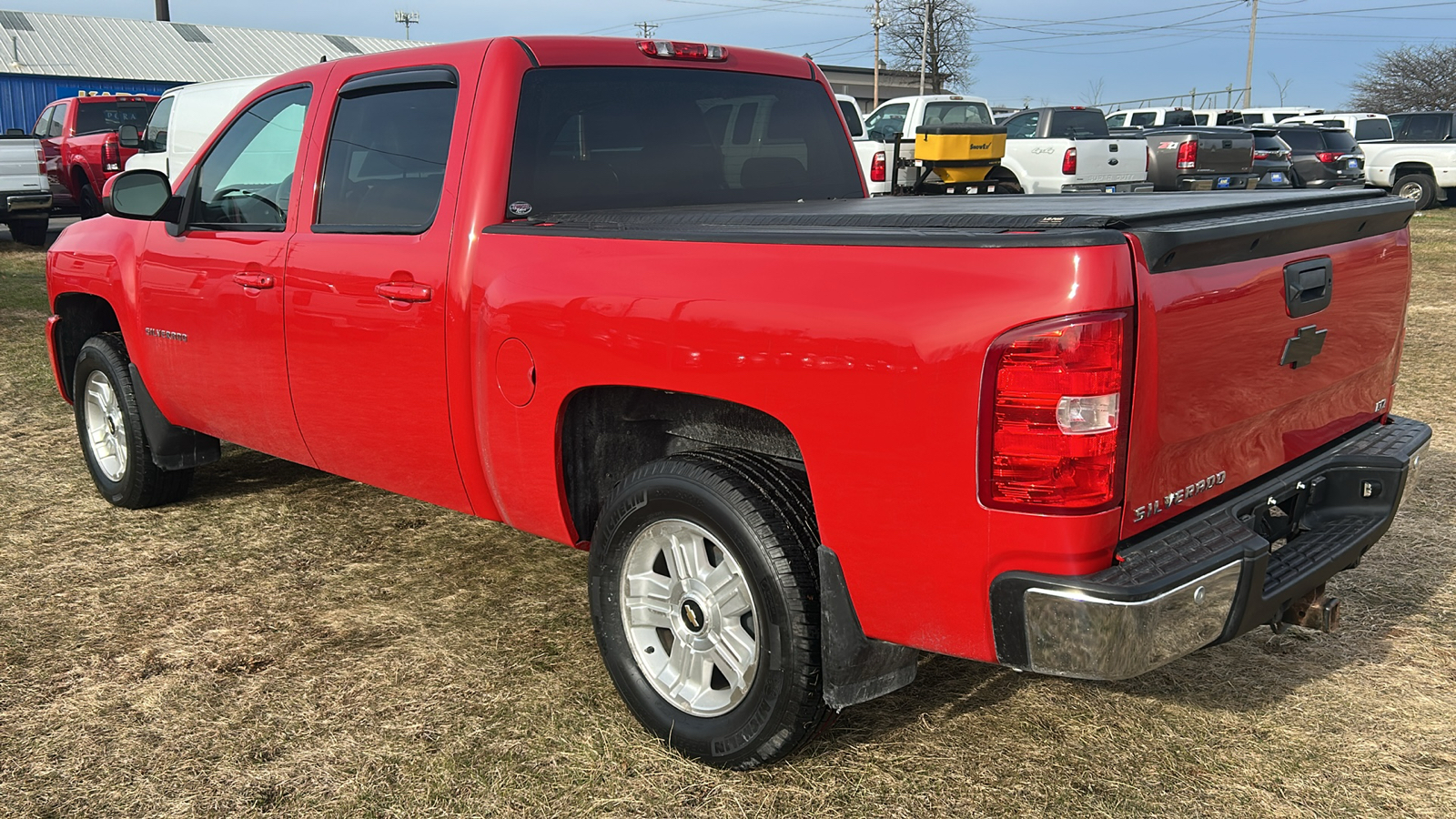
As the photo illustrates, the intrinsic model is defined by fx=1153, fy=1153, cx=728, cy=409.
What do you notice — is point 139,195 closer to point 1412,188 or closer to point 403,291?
point 403,291

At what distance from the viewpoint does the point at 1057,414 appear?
218 centimetres

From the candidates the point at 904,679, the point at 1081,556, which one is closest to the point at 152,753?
the point at 904,679

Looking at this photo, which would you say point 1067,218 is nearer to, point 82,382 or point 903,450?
point 903,450

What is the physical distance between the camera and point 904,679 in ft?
9.09

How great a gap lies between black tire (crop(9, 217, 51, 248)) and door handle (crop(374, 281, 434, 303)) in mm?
16428

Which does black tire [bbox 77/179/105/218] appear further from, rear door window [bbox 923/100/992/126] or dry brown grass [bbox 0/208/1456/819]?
dry brown grass [bbox 0/208/1456/819]

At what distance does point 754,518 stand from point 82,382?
13.5ft

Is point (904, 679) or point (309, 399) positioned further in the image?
point (309, 399)

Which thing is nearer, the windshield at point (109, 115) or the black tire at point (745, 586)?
the black tire at point (745, 586)

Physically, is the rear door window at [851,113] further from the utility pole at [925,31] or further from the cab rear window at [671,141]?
the utility pole at [925,31]

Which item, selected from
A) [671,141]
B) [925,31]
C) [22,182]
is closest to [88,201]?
[22,182]

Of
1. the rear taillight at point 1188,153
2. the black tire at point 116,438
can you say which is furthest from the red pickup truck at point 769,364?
the rear taillight at point 1188,153

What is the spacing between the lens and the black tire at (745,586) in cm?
268

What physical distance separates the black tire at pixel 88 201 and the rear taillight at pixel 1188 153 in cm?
1539
